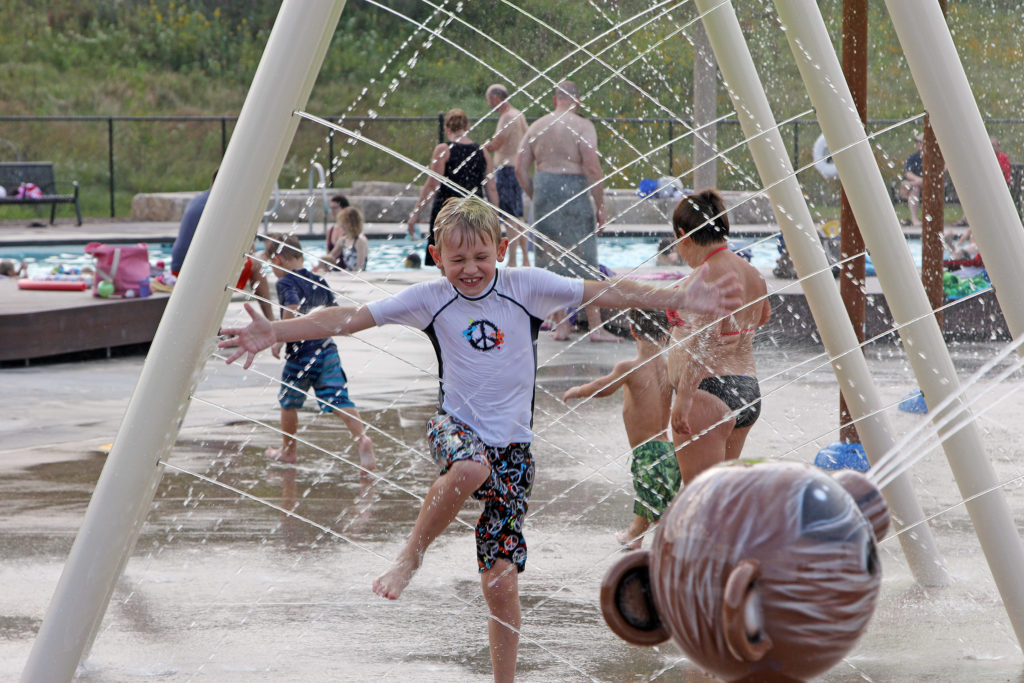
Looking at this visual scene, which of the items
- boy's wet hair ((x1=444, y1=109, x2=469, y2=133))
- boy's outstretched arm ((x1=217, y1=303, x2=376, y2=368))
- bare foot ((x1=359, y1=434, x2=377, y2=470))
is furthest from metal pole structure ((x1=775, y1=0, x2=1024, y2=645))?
boy's wet hair ((x1=444, y1=109, x2=469, y2=133))

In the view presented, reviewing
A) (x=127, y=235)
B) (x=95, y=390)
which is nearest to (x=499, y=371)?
(x=95, y=390)

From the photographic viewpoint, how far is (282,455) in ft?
22.5

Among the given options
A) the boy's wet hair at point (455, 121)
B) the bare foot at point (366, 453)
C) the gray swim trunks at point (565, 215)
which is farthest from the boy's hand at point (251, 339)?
the boy's wet hair at point (455, 121)

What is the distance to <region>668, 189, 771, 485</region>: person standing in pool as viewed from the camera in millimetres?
4719

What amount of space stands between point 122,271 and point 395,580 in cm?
798

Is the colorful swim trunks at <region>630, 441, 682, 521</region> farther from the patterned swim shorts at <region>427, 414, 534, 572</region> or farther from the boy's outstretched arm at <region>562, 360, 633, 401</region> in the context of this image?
the patterned swim shorts at <region>427, 414, 534, 572</region>

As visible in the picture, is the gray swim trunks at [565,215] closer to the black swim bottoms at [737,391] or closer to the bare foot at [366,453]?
the bare foot at [366,453]

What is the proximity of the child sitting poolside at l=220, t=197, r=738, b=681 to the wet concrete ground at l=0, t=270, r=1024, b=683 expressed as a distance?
1.64 feet

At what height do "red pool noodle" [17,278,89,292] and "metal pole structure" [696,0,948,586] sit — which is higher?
"red pool noodle" [17,278,89,292]

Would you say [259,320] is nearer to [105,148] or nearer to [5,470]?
[5,470]

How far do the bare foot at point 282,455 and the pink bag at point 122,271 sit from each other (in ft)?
14.0

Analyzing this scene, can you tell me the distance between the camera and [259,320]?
3.10 meters

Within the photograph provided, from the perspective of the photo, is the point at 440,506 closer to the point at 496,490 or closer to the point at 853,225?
the point at 496,490

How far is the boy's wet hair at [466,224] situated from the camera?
133 inches
